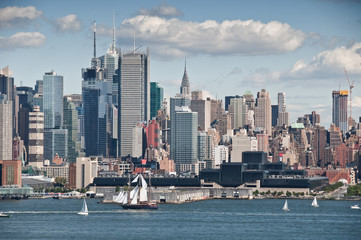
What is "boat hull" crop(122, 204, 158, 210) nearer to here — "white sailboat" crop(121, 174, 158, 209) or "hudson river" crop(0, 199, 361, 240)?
"white sailboat" crop(121, 174, 158, 209)

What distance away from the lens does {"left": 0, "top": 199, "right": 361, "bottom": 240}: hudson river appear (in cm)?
14100

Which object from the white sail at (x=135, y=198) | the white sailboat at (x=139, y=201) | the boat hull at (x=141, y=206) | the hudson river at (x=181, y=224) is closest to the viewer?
the hudson river at (x=181, y=224)

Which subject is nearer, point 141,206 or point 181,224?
point 181,224

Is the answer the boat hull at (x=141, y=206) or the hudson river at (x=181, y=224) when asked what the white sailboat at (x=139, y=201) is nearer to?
the boat hull at (x=141, y=206)

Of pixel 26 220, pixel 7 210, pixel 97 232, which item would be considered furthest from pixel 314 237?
pixel 7 210

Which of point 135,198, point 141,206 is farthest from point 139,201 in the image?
point 141,206

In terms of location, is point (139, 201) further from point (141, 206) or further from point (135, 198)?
point (141, 206)

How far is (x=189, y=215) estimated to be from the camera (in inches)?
7077

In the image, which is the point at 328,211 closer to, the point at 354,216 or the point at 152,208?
the point at 354,216

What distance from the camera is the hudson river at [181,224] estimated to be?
463 ft

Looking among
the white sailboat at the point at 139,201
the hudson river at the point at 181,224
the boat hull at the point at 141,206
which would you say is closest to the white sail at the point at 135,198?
the white sailboat at the point at 139,201

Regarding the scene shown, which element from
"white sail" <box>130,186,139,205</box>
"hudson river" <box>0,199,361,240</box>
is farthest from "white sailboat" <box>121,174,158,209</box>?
"hudson river" <box>0,199,361,240</box>

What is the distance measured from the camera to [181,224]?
15862 centimetres

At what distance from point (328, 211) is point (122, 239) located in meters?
72.6
